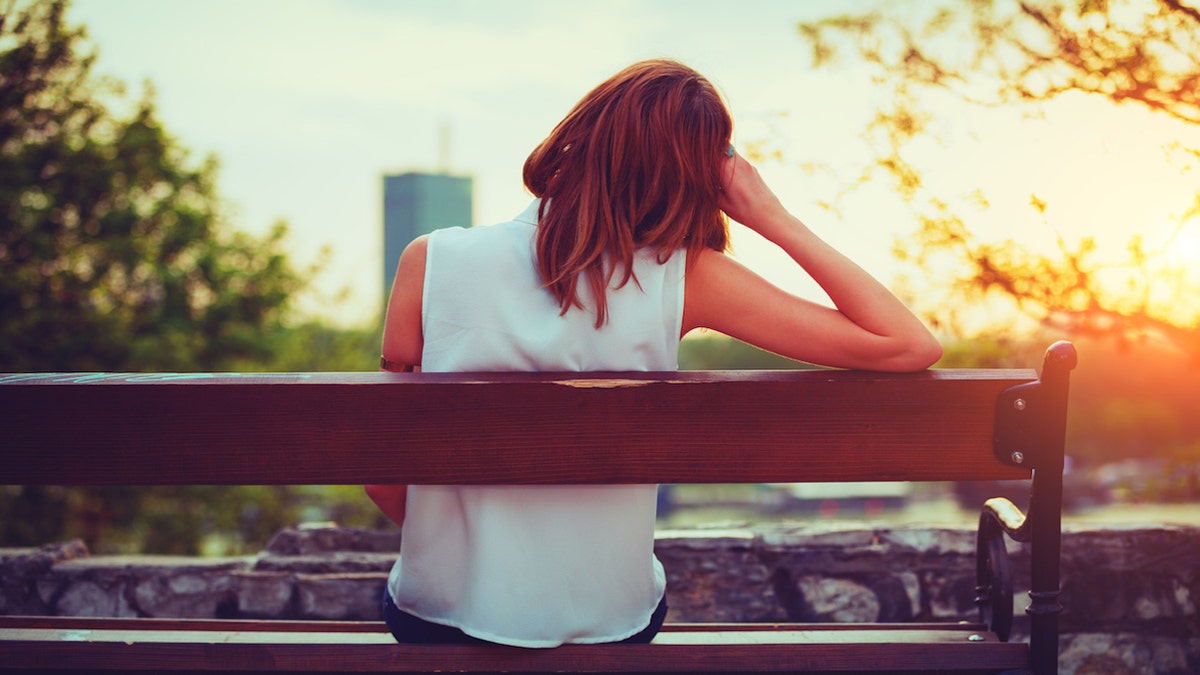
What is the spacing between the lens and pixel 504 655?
1.56 m

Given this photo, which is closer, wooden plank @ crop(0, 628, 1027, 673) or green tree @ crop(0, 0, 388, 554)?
wooden plank @ crop(0, 628, 1027, 673)

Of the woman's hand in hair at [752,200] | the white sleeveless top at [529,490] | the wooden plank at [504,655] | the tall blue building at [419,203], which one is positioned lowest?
the wooden plank at [504,655]

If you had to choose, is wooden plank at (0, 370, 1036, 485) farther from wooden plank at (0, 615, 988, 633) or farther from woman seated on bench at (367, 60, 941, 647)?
wooden plank at (0, 615, 988, 633)

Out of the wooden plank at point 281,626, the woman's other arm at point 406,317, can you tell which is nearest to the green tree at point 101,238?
the wooden plank at point 281,626

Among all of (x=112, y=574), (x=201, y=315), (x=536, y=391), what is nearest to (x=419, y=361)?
(x=536, y=391)

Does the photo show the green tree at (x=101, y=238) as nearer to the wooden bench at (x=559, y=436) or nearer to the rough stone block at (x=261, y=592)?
the rough stone block at (x=261, y=592)

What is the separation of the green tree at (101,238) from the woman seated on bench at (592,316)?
33.2 feet

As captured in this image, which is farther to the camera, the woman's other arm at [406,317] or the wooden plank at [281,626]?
the wooden plank at [281,626]

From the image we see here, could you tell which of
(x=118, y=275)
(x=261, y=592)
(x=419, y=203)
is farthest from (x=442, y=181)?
(x=261, y=592)

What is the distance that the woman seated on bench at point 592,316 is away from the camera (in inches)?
61.8

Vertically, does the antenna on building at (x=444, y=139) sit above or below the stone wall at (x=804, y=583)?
above

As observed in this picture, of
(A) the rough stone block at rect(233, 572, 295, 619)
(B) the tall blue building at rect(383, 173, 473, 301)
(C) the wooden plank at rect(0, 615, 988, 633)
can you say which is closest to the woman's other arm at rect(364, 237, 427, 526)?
(C) the wooden plank at rect(0, 615, 988, 633)

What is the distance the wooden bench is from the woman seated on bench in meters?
0.10

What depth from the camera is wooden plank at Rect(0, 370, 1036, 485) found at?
1.45m
